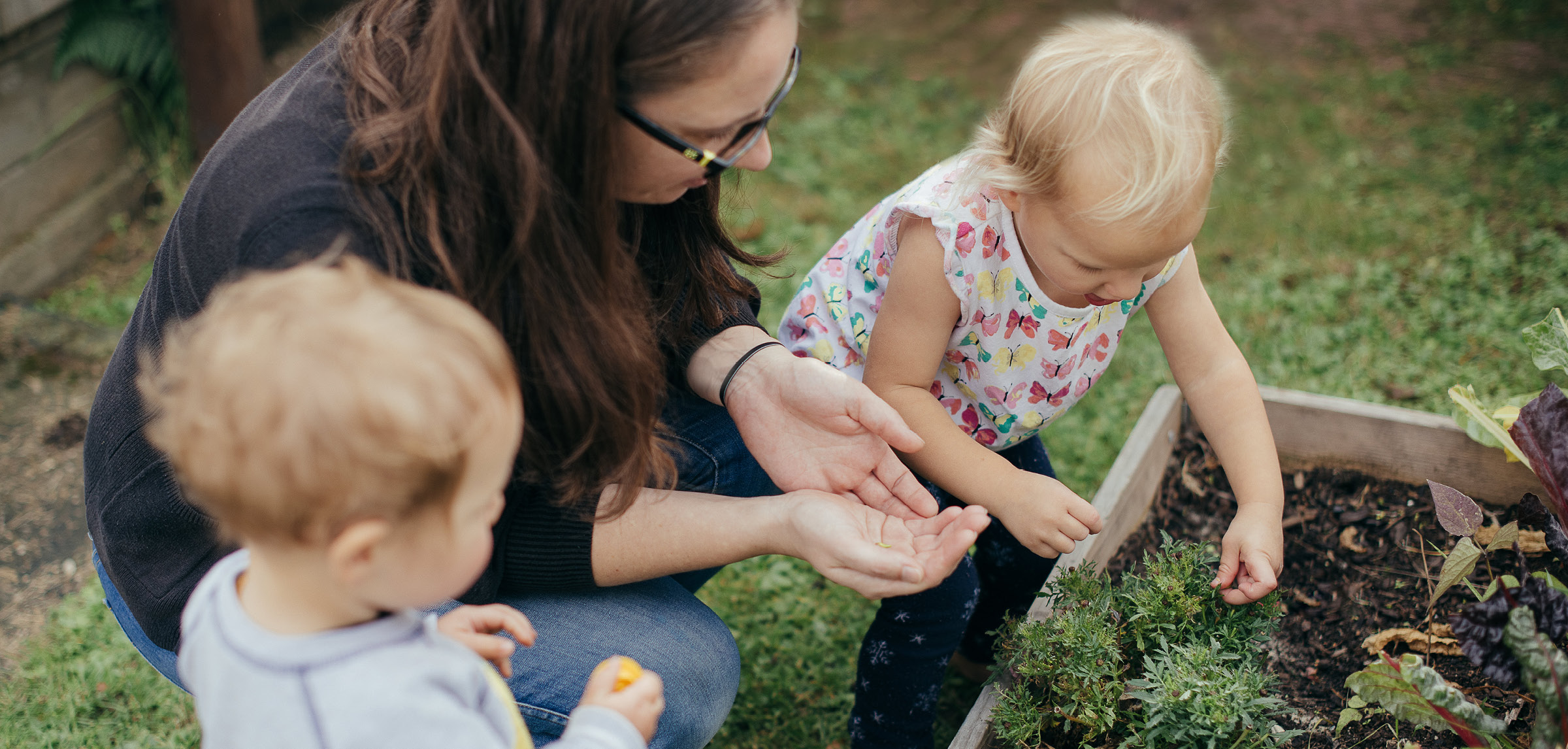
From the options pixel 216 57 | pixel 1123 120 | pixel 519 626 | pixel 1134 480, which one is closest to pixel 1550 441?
pixel 1134 480

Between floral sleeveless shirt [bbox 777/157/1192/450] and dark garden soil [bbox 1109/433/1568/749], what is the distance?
0.42 m

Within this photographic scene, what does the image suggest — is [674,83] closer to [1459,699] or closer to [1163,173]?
[1163,173]

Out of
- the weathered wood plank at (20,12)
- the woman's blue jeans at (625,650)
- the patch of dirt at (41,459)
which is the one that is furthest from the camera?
the weathered wood plank at (20,12)

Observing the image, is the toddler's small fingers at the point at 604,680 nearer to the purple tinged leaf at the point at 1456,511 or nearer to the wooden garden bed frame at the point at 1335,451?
the wooden garden bed frame at the point at 1335,451

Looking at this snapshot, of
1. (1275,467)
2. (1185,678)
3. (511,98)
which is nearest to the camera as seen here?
(511,98)

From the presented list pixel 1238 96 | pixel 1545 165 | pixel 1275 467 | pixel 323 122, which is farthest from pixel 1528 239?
pixel 323 122

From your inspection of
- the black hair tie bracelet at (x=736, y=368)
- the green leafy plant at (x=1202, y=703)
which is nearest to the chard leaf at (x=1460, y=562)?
the green leafy plant at (x=1202, y=703)

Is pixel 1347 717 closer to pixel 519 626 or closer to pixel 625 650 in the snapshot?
pixel 625 650

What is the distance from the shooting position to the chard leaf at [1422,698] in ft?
4.65

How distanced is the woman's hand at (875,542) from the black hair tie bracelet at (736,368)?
275mm

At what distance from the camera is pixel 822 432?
1.81 meters

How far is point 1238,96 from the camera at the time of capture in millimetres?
4602

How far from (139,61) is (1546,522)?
162 inches

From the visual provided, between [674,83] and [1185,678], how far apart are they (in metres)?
1.06
